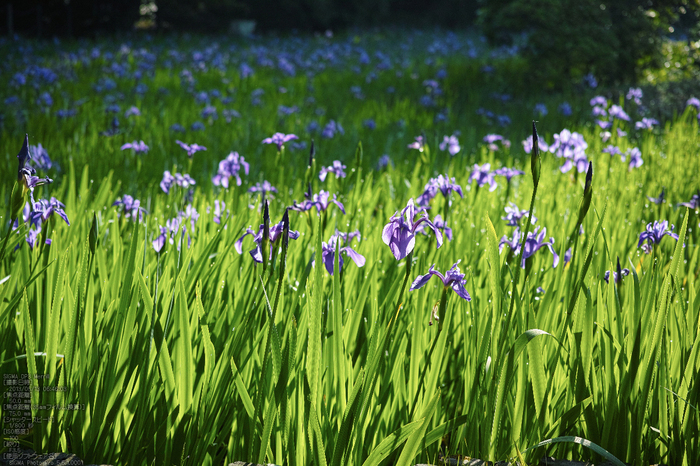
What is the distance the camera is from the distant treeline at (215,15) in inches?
597

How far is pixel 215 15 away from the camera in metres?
19.4

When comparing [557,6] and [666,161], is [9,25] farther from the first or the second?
[666,161]

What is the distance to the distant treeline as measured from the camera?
1516 cm

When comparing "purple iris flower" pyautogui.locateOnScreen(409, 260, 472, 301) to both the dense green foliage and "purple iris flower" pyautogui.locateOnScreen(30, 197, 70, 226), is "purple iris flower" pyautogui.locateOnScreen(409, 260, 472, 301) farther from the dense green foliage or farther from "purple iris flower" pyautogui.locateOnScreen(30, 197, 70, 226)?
the dense green foliage

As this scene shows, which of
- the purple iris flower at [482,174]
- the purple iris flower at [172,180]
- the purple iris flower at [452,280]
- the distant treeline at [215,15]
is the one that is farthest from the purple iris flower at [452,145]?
the distant treeline at [215,15]

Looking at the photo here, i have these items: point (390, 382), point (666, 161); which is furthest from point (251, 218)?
point (666, 161)

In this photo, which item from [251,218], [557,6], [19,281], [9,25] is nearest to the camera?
[19,281]

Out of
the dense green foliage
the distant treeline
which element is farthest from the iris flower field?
the distant treeline

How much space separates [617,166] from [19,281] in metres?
3.86

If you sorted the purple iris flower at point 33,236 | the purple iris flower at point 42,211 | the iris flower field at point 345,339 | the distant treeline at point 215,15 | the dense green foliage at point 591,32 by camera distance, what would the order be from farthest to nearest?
the distant treeline at point 215,15 < the dense green foliage at point 591,32 < the purple iris flower at point 33,236 < the purple iris flower at point 42,211 < the iris flower field at point 345,339

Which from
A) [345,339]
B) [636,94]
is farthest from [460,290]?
[636,94]

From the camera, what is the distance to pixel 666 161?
4148 mm

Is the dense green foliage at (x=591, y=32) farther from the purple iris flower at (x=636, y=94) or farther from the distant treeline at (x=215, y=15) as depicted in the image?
the distant treeline at (x=215, y=15)

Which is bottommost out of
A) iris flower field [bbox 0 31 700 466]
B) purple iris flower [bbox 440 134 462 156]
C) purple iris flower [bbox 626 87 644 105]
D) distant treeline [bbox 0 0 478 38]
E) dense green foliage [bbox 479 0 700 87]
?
iris flower field [bbox 0 31 700 466]
